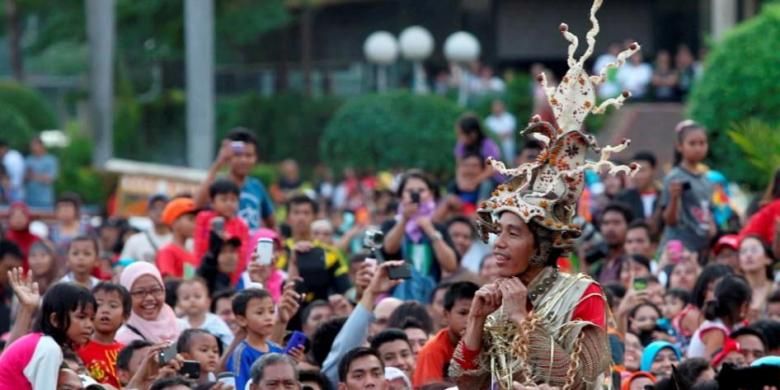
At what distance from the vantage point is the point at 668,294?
14898 millimetres

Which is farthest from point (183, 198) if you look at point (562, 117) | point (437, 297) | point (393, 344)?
point (562, 117)

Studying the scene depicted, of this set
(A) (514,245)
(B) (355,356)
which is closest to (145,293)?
(B) (355,356)

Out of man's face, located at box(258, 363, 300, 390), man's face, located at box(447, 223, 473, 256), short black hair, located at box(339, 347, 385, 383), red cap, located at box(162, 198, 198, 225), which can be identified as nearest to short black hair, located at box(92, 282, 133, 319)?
short black hair, located at box(339, 347, 385, 383)

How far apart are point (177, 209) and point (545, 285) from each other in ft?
23.6

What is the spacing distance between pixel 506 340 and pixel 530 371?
0.16 metres

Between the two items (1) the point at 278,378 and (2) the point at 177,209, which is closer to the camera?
(1) the point at 278,378

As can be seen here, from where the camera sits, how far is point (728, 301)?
13.6 meters

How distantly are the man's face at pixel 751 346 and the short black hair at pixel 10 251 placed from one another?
20.4 ft

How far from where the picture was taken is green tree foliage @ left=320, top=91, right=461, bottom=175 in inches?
1188

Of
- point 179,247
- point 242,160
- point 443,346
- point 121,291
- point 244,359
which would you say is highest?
point 242,160

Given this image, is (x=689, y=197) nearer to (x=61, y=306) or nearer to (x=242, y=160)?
(x=242, y=160)

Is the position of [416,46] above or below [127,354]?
above

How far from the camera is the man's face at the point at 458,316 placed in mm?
11812

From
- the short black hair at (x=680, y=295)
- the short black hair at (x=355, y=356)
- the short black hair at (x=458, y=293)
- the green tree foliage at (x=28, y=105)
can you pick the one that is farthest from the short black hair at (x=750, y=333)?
the green tree foliage at (x=28, y=105)
